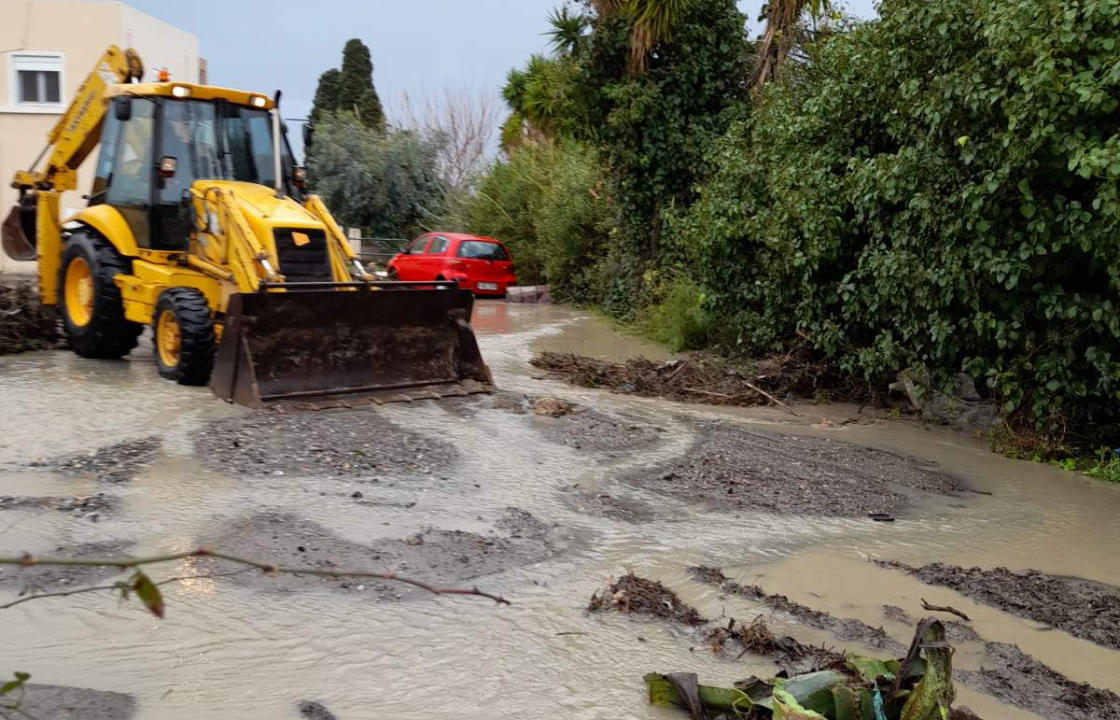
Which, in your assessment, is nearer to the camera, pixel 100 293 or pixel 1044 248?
pixel 1044 248

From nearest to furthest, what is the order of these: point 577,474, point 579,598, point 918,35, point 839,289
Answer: point 579,598
point 577,474
point 918,35
point 839,289

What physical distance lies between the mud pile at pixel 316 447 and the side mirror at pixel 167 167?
3.65 metres

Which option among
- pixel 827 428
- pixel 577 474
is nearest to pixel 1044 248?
pixel 827 428

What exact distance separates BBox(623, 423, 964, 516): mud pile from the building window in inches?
956

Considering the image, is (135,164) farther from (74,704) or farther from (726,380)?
(74,704)

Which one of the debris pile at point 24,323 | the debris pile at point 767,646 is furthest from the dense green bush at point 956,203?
the debris pile at point 24,323

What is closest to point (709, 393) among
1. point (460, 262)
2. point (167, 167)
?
point (167, 167)

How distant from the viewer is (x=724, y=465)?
29.7 feet

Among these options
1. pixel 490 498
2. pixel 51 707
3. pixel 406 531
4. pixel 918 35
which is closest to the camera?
pixel 51 707

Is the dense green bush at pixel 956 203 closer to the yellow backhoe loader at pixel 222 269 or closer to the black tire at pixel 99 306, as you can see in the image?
the yellow backhoe loader at pixel 222 269

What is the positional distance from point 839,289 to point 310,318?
6.24m

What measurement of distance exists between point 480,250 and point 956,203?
52.9 ft

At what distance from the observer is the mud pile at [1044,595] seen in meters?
→ 5.90

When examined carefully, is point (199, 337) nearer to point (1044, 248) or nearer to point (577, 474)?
point (577, 474)
